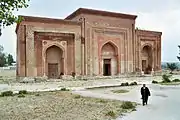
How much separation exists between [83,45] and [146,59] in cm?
1265

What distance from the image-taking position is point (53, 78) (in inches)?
1170

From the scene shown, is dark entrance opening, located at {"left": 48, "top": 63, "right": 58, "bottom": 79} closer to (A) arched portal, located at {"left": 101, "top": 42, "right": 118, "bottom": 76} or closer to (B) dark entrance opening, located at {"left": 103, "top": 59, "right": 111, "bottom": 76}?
(A) arched portal, located at {"left": 101, "top": 42, "right": 118, "bottom": 76}

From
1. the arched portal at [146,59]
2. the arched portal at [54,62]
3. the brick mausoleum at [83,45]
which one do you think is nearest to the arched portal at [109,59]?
the brick mausoleum at [83,45]

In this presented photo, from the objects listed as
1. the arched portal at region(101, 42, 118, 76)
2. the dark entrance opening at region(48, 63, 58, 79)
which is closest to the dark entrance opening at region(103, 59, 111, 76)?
the arched portal at region(101, 42, 118, 76)

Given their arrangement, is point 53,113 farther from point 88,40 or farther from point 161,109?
point 88,40

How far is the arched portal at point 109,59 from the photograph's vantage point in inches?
1328

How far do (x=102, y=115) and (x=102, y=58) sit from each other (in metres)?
24.0

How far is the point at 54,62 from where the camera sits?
1188 inches

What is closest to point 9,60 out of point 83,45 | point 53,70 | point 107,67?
point 107,67

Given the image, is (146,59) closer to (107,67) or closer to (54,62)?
(107,67)

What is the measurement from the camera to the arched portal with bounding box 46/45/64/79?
29891 millimetres

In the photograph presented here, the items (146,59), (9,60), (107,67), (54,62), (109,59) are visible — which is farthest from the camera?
(9,60)

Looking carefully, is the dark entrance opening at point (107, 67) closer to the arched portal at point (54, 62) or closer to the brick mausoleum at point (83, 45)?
the brick mausoleum at point (83, 45)

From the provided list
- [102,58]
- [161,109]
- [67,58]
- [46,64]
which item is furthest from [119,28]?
[161,109]
